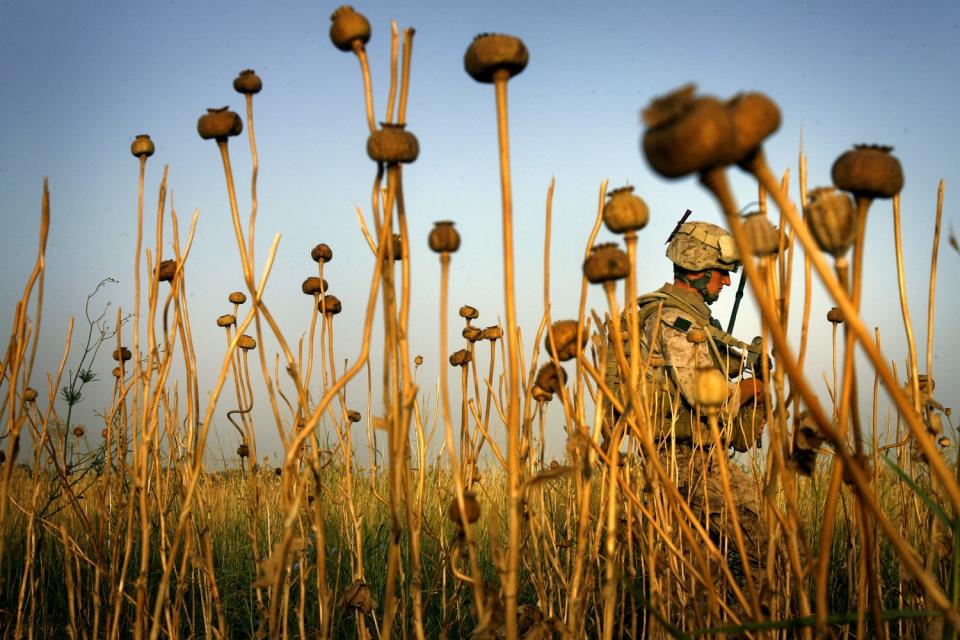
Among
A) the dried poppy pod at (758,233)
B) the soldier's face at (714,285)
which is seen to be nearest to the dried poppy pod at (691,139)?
the dried poppy pod at (758,233)

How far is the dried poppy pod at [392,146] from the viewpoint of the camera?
907 millimetres

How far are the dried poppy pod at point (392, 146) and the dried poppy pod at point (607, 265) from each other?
0.25m

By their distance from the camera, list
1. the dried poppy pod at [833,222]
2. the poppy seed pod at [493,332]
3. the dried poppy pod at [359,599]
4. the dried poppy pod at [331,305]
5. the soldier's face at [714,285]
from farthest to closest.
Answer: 1. the soldier's face at [714,285]
2. the poppy seed pod at [493,332]
3. the dried poppy pod at [331,305]
4. the dried poppy pod at [359,599]
5. the dried poppy pod at [833,222]

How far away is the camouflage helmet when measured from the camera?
4199 millimetres

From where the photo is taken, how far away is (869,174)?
651 millimetres

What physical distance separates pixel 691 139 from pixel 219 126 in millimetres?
955

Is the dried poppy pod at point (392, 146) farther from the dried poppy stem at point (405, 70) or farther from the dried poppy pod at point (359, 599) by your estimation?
the dried poppy pod at point (359, 599)

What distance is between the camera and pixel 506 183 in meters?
0.81

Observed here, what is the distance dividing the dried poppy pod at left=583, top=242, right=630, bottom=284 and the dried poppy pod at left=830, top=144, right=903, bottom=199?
0.31m

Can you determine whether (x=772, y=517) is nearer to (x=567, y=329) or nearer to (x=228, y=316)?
(x=567, y=329)

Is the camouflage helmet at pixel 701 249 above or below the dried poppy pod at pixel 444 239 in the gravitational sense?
above

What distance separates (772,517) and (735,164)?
75 cm

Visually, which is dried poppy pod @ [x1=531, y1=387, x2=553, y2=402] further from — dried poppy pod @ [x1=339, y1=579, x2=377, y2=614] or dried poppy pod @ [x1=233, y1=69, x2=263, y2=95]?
dried poppy pod @ [x1=233, y1=69, x2=263, y2=95]

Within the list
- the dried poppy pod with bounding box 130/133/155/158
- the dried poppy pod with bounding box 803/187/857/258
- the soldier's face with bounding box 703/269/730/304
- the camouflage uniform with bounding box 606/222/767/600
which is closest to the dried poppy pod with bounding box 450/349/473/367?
the dried poppy pod with bounding box 130/133/155/158
